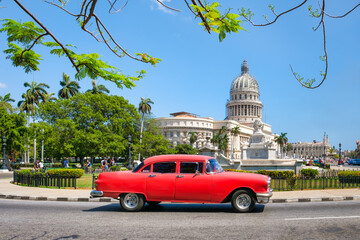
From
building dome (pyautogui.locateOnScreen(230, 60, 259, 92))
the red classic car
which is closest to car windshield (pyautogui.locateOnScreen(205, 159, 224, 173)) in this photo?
the red classic car

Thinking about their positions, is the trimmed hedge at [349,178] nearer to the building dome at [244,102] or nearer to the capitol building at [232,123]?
the capitol building at [232,123]

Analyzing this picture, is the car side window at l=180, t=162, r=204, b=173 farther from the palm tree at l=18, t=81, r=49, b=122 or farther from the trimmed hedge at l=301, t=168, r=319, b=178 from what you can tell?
the palm tree at l=18, t=81, r=49, b=122

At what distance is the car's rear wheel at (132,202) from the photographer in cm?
1022

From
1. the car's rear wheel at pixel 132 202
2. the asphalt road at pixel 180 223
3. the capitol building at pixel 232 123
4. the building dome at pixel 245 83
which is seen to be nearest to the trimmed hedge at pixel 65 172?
the asphalt road at pixel 180 223

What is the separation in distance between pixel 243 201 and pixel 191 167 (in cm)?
180

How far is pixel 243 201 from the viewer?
10.0 metres

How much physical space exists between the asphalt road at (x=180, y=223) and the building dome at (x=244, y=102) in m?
143

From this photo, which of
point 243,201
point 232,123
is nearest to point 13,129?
point 243,201

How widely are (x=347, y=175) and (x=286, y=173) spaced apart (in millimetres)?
3661

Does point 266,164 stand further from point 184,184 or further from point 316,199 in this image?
point 184,184

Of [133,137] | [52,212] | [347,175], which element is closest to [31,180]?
[52,212]

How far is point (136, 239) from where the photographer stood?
21.8 ft

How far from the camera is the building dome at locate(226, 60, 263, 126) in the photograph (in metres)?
154

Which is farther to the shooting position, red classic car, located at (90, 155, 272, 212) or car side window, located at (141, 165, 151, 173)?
car side window, located at (141, 165, 151, 173)
